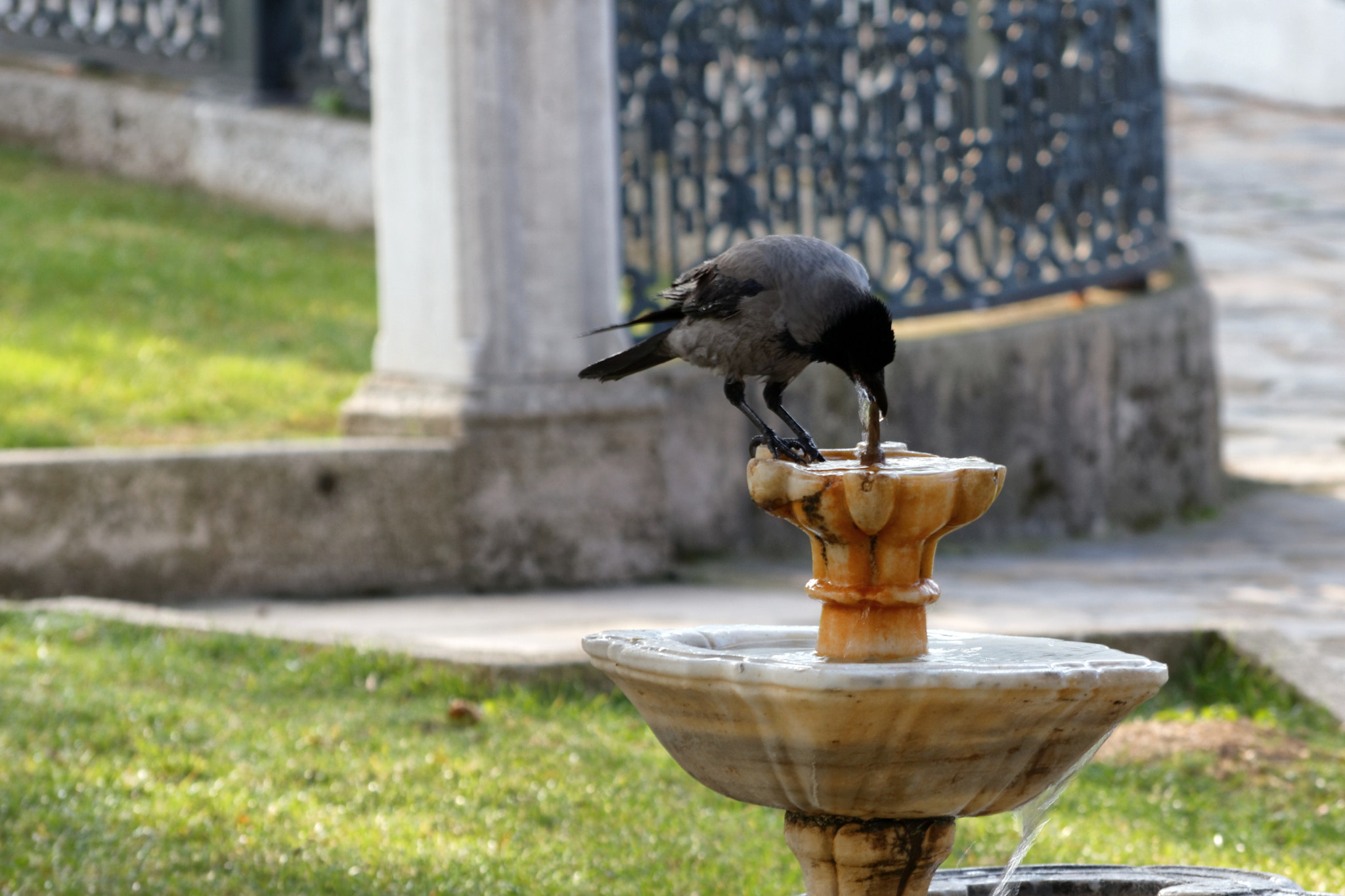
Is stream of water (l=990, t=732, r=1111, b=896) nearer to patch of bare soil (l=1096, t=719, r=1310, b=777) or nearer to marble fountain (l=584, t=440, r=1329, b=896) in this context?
marble fountain (l=584, t=440, r=1329, b=896)

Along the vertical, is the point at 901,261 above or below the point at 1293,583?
above

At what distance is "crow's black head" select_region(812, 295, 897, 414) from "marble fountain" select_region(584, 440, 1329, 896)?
4.2 inches

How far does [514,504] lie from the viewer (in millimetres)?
6980

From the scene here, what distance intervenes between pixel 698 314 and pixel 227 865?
63.2 inches

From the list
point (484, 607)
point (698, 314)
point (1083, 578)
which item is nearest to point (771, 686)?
point (698, 314)

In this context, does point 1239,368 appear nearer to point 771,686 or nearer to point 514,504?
point 514,504

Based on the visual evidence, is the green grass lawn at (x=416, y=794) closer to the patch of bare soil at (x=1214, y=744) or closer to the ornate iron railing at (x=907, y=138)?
the patch of bare soil at (x=1214, y=744)

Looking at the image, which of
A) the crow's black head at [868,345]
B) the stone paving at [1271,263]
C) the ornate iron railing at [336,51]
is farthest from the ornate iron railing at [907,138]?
the crow's black head at [868,345]

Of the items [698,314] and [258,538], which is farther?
[258,538]

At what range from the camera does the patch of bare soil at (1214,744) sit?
4.77 metres

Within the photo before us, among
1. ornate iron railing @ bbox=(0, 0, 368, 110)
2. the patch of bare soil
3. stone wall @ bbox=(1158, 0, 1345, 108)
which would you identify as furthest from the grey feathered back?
stone wall @ bbox=(1158, 0, 1345, 108)

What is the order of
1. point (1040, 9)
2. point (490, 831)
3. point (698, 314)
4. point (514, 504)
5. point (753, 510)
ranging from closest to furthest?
point (698, 314)
point (490, 831)
point (514, 504)
point (753, 510)
point (1040, 9)

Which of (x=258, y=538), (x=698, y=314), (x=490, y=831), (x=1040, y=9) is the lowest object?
(x=490, y=831)

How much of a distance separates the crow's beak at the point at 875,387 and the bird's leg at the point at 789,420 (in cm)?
30
